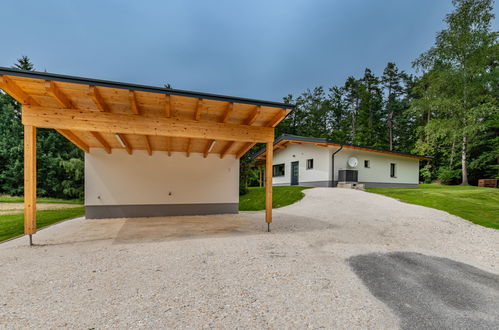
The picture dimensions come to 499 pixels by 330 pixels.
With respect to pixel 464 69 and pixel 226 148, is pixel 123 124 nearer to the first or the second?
pixel 226 148

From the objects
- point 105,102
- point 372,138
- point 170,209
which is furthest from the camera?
point 372,138

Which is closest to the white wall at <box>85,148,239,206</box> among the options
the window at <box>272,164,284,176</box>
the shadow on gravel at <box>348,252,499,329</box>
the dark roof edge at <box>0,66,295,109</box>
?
the dark roof edge at <box>0,66,295,109</box>

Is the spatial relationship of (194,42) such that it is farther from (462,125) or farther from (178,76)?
(462,125)

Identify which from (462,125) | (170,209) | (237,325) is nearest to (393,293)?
(237,325)

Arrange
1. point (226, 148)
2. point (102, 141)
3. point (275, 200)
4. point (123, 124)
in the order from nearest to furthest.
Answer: point (123, 124) → point (102, 141) → point (226, 148) → point (275, 200)

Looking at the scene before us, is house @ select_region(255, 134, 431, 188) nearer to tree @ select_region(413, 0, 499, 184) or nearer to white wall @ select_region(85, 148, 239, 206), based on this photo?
tree @ select_region(413, 0, 499, 184)

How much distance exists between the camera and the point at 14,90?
13.6ft

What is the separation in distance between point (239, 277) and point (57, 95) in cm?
463

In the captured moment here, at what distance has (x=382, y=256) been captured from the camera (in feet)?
13.6

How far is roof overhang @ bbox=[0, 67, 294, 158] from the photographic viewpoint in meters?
4.20

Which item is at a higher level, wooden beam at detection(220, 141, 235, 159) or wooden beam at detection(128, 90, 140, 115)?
wooden beam at detection(128, 90, 140, 115)

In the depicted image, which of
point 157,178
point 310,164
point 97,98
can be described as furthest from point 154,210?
point 310,164

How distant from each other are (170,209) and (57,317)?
676 cm

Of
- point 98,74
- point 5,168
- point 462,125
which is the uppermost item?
point 98,74
